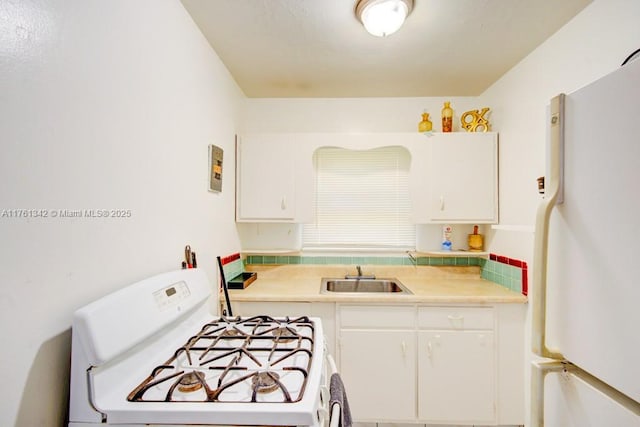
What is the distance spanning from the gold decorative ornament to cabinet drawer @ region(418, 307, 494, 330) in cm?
133

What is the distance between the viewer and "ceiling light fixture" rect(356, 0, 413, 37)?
1.26 metres

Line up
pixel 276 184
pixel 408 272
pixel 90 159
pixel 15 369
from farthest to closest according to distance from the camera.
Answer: pixel 408 272
pixel 276 184
pixel 90 159
pixel 15 369

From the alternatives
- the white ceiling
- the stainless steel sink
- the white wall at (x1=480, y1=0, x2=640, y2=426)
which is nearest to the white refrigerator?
the white wall at (x1=480, y1=0, x2=640, y2=426)

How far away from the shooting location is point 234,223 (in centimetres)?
213

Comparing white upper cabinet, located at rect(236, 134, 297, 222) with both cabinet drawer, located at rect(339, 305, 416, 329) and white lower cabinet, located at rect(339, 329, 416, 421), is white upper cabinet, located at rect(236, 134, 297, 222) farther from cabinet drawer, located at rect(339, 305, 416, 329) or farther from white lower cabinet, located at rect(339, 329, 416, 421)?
white lower cabinet, located at rect(339, 329, 416, 421)

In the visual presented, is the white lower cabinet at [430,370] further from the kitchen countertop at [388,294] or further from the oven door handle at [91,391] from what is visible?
the oven door handle at [91,391]

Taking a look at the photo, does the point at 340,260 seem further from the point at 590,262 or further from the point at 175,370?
the point at 590,262

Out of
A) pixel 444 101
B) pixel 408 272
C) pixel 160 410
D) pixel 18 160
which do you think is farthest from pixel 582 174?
pixel 444 101

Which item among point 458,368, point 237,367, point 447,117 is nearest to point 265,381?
point 237,367

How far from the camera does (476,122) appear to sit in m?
2.12

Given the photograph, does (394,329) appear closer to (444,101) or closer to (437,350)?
(437,350)

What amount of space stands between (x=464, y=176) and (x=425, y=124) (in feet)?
1.66

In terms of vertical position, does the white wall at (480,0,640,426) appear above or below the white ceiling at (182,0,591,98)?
below

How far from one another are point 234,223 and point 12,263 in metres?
1.51
